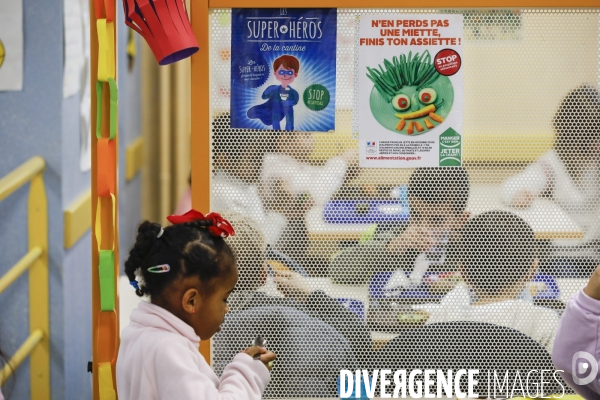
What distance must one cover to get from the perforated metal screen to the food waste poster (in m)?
0.02

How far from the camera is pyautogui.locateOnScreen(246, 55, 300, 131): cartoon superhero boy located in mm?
1690

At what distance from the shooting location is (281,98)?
1.70 metres

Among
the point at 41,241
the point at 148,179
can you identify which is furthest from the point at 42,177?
the point at 148,179

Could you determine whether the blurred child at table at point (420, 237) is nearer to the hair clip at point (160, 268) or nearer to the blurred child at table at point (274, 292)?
the blurred child at table at point (274, 292)

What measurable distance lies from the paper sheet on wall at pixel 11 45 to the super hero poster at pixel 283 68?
117 centimetres

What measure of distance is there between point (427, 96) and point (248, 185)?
1.43ft

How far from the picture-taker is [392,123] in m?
1.70

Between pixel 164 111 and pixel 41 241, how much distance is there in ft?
9.28

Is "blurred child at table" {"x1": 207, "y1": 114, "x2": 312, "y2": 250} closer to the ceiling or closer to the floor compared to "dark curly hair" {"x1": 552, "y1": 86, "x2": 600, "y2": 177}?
closer to the floor

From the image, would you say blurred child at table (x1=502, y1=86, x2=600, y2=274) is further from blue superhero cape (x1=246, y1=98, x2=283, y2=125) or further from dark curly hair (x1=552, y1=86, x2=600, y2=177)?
blue superhero cape (x1=246, y1=98, x2=283, y2=125)

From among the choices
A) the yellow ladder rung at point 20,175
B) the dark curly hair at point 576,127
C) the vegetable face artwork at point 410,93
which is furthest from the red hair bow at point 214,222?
the yellow ladder rung at point 20,175

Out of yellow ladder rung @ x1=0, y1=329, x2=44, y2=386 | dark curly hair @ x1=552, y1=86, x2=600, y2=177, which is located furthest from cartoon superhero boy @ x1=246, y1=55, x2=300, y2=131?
yellow ladder rung @ x1=0, y1=329, x2=44, y2=386

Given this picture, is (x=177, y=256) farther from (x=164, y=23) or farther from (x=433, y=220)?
(x=433, y=220)

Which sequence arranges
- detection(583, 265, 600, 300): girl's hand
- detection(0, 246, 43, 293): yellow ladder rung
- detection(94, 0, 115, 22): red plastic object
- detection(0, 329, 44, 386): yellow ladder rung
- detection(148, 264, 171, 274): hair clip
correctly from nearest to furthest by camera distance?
detection(583, 265, 600, 300): girl's hand, detection(148, 264, 171, 274): hair clip, detection(94, 0, 115, 22): red plastic object, detection(0, 246, 43, 293): yellow ladder rung, detection(0, 329, 44, 386): yellow ladder rung
